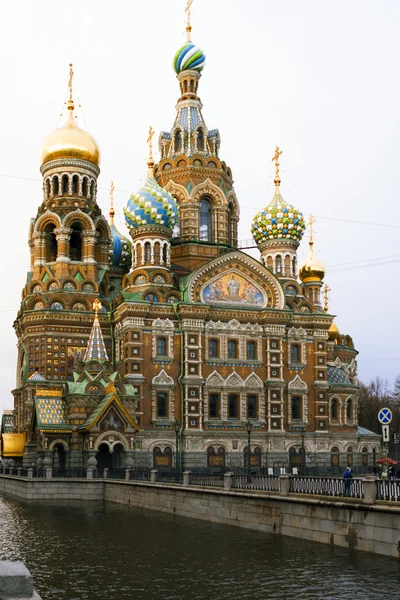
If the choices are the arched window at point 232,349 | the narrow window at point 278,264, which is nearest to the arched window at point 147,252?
the arched window at point 232,349

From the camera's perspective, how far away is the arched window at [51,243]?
4897 centimetres

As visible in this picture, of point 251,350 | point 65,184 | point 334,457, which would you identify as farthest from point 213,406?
point 65,184

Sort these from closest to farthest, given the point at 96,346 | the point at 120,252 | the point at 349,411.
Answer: the point at 96,346
the point at 349,411
the point at 120,252

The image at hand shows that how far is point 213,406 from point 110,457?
6741 millimetres

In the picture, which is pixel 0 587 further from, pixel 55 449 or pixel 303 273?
pixel 303 273

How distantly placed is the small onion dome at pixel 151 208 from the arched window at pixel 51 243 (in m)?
5.33

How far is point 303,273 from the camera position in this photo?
2089 inches

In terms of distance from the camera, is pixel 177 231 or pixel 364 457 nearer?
pixel 364 457

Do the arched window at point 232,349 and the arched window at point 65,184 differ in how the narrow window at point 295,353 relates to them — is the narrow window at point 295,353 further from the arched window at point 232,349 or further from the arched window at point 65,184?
the arched window at point 65,184

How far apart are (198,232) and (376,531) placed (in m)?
33.1

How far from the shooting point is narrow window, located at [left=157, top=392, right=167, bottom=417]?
43.6 m

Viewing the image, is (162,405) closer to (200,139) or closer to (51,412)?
(51,412)

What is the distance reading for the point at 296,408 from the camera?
153 feet

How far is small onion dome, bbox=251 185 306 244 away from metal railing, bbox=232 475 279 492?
24769 millimetres
